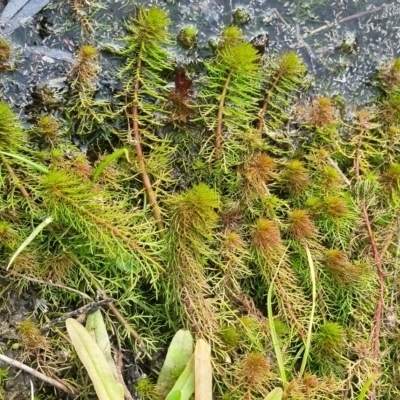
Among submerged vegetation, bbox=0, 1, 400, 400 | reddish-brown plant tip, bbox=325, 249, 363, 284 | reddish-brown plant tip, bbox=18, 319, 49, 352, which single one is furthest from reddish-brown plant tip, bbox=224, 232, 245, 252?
reddish-brown plant tip, bbox=18, 319, 49, 352

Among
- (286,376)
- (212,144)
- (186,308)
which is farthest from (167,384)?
(212,144)

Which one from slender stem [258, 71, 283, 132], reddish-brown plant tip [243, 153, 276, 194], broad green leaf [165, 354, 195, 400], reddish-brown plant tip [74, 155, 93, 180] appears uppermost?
slender stem [258, 71, 283, 132]

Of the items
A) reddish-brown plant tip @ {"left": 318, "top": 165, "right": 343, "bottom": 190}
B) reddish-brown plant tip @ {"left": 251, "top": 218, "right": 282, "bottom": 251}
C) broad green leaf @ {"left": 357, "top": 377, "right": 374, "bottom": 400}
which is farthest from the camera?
reddish-brown plant tip @ {"left": 318, "top": 165, "right": 343, "bottom": 190}

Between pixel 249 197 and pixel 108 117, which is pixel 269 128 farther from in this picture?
pixel 108 117

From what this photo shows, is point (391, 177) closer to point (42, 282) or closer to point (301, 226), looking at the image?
point (301, 226)

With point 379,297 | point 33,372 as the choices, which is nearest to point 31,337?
point 33,372

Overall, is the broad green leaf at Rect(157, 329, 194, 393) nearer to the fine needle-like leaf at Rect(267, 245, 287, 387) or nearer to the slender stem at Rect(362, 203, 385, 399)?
the fine needle-like leaf at Rect(267, 245, 287, 387)
